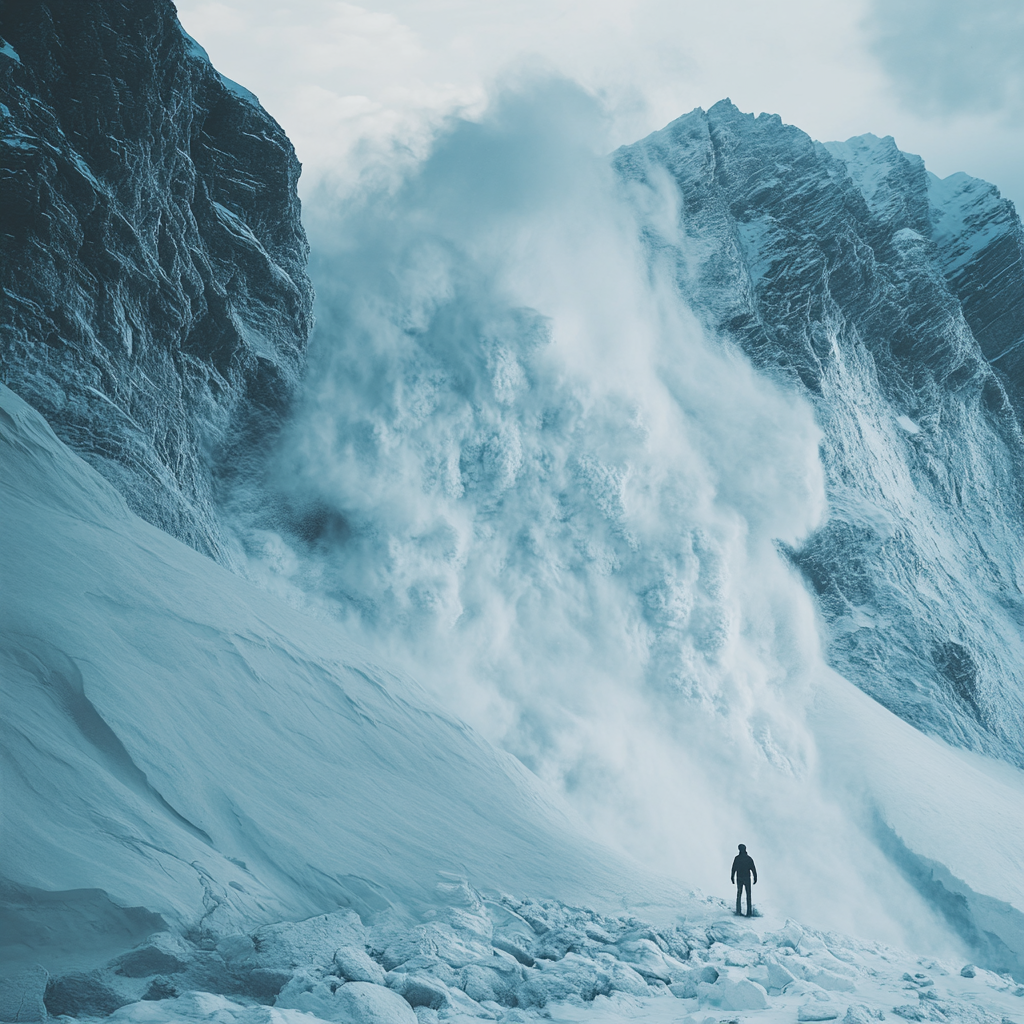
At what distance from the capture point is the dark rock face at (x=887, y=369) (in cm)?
2627

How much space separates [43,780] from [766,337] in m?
27.3

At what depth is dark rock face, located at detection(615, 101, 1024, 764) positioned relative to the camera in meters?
26.3

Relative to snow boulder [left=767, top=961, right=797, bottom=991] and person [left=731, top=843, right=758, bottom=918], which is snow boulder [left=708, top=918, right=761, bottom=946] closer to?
person [left=731, top=843, right=758, bottom=918]

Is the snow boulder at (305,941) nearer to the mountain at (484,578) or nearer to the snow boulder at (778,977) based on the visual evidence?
the mountain at (484,578)

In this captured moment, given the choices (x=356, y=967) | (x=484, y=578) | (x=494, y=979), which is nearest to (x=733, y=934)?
(x=494, y=979)

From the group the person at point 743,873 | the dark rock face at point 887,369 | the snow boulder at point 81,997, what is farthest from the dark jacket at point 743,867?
the dark rock face at point 887,369

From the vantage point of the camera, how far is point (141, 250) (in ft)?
46.8

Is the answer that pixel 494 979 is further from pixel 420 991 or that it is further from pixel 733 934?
pixel 733 934

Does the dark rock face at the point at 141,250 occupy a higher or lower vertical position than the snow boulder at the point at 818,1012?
higher

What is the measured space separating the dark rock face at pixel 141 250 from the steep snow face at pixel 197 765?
222 cm

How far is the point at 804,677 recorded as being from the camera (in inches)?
872

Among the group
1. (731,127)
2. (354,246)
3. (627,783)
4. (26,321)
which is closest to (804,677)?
(627,783)

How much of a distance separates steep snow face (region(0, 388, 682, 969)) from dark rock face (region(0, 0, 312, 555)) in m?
2.22

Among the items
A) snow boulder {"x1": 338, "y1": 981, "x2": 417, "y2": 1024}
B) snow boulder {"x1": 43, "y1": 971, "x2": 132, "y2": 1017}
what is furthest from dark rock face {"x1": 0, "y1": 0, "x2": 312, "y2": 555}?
snow boulder {"x1": 338, "y1": 981, "x2": 417, "y2": 1024}
